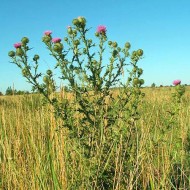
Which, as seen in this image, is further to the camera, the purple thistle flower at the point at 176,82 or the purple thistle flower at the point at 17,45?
the purple thistle flower at the point at 176,82

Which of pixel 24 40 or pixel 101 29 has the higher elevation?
pixel 101 29

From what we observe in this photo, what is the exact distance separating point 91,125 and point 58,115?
28 cm

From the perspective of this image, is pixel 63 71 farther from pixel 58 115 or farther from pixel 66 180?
pixel 66 180

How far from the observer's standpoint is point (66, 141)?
247 centimetres

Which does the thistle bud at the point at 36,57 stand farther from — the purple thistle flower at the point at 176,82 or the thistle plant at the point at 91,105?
the purple thistle flower at the point at 176,82

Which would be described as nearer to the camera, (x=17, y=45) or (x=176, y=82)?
(x=17, y=45)

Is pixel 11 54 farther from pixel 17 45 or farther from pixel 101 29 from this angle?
pixel 101 29

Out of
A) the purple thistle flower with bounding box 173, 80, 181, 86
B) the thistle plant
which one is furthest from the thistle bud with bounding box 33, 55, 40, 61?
the purple thistle flower with bounding box 173, 80, 181, 86

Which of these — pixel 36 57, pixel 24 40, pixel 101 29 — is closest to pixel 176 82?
pixel 101 29

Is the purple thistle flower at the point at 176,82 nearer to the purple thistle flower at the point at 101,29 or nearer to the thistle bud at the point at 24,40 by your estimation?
the purple thistle flower at the point at 101,29

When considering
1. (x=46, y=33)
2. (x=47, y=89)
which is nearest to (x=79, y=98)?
(x=47, y=89)

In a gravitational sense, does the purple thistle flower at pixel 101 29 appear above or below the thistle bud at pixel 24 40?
above

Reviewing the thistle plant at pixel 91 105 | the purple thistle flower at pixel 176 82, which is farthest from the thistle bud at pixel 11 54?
the purple thistle flower at pixel 176 82

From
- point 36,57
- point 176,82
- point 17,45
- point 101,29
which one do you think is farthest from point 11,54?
point 176,82
